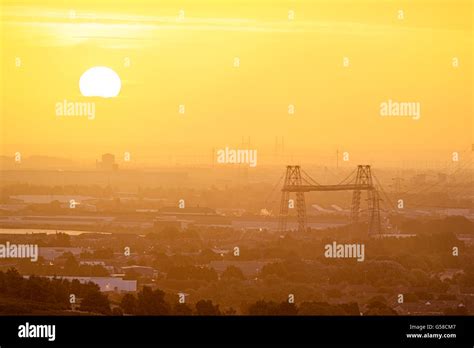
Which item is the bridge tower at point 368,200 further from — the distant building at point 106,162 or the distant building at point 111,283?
the distant building at point 106,162

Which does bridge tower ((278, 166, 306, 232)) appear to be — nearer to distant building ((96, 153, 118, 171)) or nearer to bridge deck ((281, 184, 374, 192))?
bridge deck ((281, 184, 374, 192))

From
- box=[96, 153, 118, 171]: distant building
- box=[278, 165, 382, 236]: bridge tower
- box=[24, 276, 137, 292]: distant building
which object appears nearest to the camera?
box=[24, 276, 137, 292]: distant building

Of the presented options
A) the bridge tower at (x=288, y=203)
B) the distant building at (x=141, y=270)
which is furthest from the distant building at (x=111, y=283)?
the bridge tower at (x=288, y=203)

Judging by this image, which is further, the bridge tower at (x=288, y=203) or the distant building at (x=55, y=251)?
the bridge tower at (x=288, y=203)

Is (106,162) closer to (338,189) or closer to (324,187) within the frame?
(324,187)

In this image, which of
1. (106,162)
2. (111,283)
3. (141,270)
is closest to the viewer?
(111,283)

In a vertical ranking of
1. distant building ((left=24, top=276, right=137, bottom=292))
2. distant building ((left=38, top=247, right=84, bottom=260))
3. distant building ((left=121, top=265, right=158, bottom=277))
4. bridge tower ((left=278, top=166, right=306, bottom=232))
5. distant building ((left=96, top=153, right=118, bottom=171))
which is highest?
distant building ((left=96, top=153, right=118, bottom=171))

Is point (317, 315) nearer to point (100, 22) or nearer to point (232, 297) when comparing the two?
point (232, 297)

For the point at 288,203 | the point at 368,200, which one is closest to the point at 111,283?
the point at 288,203

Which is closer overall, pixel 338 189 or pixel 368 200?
pixel 338 189

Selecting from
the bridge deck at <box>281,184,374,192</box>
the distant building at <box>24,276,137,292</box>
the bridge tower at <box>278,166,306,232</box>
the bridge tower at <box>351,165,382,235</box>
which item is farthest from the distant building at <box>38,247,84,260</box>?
the bridge tower at <box>351,165,382,235</box>
